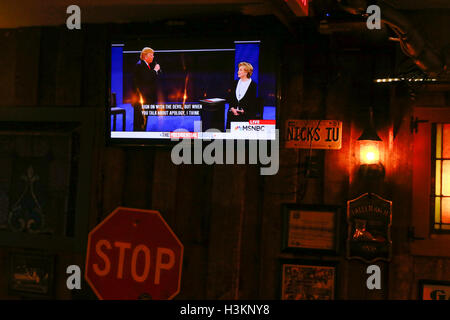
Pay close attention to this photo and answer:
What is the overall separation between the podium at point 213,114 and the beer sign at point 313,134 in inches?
27.4

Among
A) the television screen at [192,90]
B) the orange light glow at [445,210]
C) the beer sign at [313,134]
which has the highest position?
the television screen at [192,90]

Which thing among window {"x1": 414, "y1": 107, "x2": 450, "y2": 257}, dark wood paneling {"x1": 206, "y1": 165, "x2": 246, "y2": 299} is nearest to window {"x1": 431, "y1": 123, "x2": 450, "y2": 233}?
window {"x1": 414, "y1": 107, "x2": 450, "y2": 257}

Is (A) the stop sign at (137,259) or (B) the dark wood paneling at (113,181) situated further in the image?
(B) the dark wood paneling at (113,181)

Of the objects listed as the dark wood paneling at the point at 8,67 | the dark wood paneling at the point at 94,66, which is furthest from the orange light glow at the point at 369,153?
the dark wood paneling at the point at 8,67

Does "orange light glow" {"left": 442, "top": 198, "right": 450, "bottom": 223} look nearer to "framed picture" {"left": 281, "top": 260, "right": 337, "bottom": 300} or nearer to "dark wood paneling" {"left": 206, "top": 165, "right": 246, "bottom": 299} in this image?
"framed picture" {"left": 281, "top": 260, "right": 337, "bottom": 300}

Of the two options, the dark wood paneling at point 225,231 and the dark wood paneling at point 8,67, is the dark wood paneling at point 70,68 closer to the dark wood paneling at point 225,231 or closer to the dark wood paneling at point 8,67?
the dark wood paneling at point 8,67

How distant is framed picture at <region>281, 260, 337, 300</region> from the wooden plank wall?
0.07 meters

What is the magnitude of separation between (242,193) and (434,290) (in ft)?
6.79

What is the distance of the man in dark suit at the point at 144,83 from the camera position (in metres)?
4.95

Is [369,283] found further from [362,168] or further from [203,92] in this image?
[203,92]

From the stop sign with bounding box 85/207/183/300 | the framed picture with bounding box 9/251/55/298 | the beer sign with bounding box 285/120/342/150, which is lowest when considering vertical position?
the framed picture with bounding box 9/251/55/298

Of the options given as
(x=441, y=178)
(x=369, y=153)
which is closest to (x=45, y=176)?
(x=369, y=153)

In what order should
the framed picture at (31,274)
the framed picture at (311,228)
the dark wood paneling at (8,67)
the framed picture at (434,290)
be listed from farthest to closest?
the dark wood paneling at (8,67)
the framed picture at (31,274)
the framed picture at (311,228)
the framed picture at (434,290)

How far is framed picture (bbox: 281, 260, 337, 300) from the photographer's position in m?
4.70
